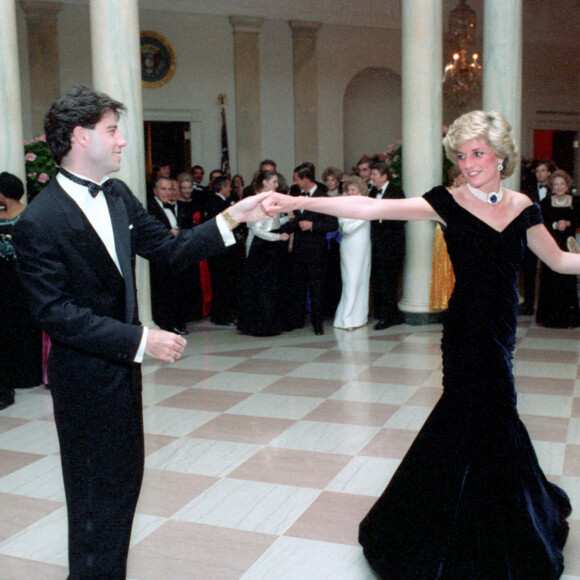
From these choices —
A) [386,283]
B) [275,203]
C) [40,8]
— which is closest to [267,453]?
[275,203]

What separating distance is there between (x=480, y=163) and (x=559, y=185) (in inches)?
225

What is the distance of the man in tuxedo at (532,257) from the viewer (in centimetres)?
912

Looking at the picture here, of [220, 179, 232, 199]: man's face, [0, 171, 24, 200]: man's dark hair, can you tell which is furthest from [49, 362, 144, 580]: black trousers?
[220, 179, 232, 199]: man's face

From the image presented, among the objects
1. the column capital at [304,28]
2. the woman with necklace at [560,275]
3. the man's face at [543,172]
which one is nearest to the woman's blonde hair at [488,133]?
the woman with necklace at [560,275]

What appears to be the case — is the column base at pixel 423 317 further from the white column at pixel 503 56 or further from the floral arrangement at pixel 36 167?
the floral arrangement at pixel 36 167

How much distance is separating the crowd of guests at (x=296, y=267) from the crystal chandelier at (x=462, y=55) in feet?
9.67

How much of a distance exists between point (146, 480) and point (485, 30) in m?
6.30

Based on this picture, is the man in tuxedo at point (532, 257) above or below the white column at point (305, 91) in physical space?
below

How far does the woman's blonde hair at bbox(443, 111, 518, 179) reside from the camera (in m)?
2.97

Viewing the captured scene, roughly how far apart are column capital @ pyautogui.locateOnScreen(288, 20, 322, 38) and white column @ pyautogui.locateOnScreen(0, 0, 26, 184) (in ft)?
27.1

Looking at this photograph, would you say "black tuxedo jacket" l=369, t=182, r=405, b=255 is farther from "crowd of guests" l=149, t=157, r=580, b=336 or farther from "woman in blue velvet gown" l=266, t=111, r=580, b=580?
"woman in blue velvet gown" l=266, t=111, r=580, b=580

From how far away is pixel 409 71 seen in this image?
8.24m

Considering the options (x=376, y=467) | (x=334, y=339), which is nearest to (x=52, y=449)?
(x=376, y=467)

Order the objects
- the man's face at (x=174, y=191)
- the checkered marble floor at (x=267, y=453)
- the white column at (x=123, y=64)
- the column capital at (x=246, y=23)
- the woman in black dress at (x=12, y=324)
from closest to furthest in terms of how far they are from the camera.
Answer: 1. the checkered marble floor at (x=267, y=453)
2. the woman in black dress at (x=12, y=324)
3. the white column at (x=123, y=64)
4. the man's face at (x=174, y=191)
5. the column capital at (x=246, y=23)
